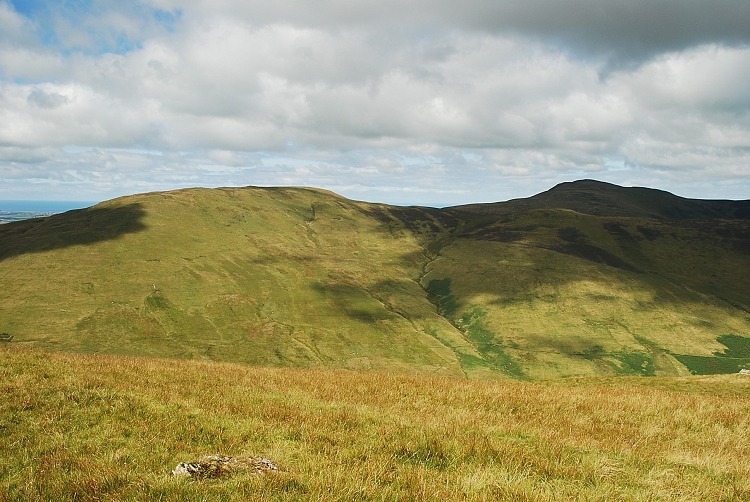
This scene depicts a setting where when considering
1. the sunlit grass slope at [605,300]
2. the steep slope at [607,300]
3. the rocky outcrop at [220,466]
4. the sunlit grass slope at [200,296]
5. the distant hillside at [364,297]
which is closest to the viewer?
the rocky outcrop at [220,466]

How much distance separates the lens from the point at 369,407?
12219 mm

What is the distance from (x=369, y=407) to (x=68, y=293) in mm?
136733

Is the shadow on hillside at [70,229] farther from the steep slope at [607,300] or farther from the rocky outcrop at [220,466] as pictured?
the rocky outcrop at [220,466]

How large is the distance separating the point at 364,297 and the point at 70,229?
4183 inches

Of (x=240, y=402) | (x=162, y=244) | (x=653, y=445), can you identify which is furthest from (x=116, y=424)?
(x=162, y=244)

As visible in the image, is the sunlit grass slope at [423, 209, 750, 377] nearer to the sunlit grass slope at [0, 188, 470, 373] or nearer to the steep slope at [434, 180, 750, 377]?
the steep slope at [434, 180, 750, 377]

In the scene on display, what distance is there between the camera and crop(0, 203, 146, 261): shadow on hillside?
140 meters

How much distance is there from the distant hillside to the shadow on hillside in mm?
714

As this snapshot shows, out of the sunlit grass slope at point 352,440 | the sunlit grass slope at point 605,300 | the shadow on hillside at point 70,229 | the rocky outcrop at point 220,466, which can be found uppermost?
the shadow on hillside at point 70,229

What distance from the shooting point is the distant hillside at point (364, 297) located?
375ft

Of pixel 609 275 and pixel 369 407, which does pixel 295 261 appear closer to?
pixel 609 275

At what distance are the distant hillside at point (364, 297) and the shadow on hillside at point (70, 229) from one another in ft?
2.34

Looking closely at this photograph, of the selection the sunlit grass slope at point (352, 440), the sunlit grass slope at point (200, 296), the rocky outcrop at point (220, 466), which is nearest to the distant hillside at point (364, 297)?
the sunlit grass slope at point (200, 296)

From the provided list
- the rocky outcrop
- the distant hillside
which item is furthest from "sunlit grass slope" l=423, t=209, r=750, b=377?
the rocky outcrop
